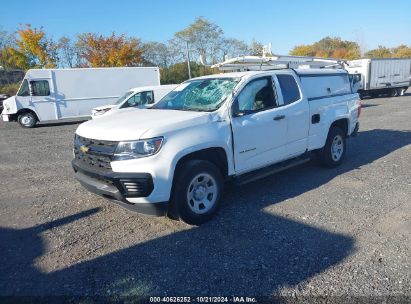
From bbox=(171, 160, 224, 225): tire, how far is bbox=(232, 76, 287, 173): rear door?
0.49 metres

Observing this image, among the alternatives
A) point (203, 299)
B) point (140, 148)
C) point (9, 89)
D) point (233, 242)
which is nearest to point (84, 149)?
point (140, 148)

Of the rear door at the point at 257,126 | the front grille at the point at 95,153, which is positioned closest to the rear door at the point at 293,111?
the rear door at the point at 257,126

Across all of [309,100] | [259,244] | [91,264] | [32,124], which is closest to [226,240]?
[259,244]

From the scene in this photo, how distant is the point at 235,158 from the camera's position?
466cm

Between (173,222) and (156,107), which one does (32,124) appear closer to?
(156,107)

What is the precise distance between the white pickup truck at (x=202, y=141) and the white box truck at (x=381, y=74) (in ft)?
63.7

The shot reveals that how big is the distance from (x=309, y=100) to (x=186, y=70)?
3385 centimetres

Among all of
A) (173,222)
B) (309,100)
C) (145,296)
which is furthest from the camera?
(309,100)

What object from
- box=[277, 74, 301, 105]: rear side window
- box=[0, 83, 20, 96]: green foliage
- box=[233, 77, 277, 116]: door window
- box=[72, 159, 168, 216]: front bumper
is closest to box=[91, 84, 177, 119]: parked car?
box=[277, 74, 301, 105]: rear side window

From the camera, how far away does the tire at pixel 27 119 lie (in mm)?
16406

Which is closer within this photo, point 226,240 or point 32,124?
point 226,240

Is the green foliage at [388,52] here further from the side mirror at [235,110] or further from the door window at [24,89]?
the side mirror at [235,110]

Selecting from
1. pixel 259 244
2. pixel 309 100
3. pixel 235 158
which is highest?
pixel 309 100

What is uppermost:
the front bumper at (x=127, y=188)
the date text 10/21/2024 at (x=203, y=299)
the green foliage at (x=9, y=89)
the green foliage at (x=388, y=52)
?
the green foliage at (x=388, y=52)
